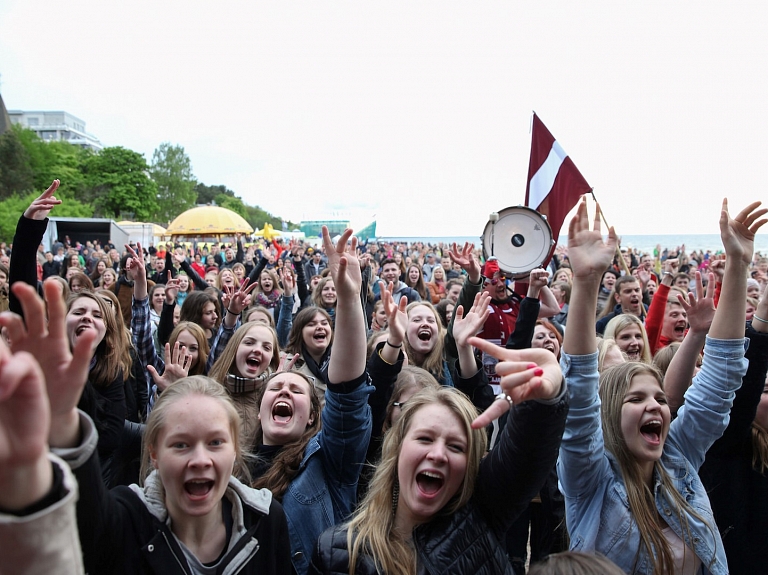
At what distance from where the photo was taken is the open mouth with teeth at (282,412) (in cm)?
272

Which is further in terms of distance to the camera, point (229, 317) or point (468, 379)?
point (229, 317)

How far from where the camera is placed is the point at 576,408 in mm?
1983

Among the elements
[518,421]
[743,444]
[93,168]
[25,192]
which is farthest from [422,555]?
[93,168]

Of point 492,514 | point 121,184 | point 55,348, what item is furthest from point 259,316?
point 121,184

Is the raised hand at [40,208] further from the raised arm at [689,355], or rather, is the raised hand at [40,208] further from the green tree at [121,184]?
the green tree at [121,184]

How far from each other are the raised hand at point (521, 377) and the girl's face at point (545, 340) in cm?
250

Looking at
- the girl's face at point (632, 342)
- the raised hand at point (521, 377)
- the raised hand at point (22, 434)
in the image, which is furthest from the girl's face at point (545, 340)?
the raised hand at point (22, 434)

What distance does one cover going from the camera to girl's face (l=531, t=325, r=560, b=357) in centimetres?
412

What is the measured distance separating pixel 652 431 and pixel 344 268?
1.37 m

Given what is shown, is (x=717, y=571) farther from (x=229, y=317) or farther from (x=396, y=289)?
(x=396, y=289)

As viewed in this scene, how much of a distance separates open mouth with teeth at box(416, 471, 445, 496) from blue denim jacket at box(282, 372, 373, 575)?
0.40 meters

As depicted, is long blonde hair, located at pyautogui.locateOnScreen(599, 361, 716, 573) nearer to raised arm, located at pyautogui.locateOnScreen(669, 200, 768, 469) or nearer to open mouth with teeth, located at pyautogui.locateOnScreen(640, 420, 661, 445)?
open mouth with teeth, located at pyautogui.locateOnScreen(640, 420, 661, 445)

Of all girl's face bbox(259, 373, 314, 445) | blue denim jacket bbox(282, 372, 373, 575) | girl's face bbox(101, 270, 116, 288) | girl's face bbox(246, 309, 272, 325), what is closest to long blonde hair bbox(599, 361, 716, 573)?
blue denim jacket bbox(282, 372, 373, 575)

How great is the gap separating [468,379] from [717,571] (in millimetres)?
1416
